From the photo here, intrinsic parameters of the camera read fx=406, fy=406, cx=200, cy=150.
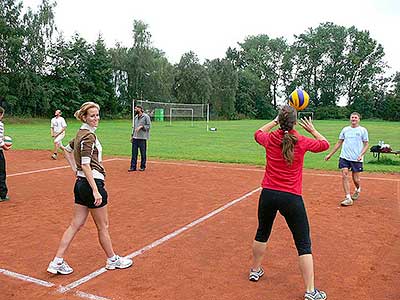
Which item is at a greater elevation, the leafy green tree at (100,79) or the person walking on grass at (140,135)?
the leafy green tree at (100,79)

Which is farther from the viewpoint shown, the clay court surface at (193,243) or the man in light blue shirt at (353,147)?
the man in light blue shirt at (353,147)

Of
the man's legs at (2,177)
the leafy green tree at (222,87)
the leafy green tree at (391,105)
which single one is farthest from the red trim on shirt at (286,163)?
the leafy green tree at (391,105)

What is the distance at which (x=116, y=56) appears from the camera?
6269 centimetres

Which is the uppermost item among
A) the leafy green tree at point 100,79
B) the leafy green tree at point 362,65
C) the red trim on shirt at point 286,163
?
the leafy green tree at point 362,65

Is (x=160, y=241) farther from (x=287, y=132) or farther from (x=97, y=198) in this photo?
(x=287, y=132)

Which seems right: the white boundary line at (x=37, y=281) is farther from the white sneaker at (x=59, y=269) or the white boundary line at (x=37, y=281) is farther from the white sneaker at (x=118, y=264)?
the white sneaker at (x=118, y=264)

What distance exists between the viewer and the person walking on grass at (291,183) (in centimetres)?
407

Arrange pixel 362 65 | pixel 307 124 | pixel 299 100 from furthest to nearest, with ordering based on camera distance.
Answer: pixel 362 65 < pixel 299 100 < pixel 307 124

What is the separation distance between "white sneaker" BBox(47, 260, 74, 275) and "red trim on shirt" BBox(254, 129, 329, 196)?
98.1 inches

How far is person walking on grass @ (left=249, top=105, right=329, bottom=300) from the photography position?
13.4 ft

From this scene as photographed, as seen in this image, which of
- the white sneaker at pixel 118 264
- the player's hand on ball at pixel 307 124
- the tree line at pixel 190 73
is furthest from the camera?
the tree line at pixel 190 73

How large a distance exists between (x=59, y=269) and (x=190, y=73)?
64.4m

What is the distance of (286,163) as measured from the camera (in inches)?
163

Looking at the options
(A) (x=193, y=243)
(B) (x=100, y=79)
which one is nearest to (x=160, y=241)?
(A) (x=193, y=243)
